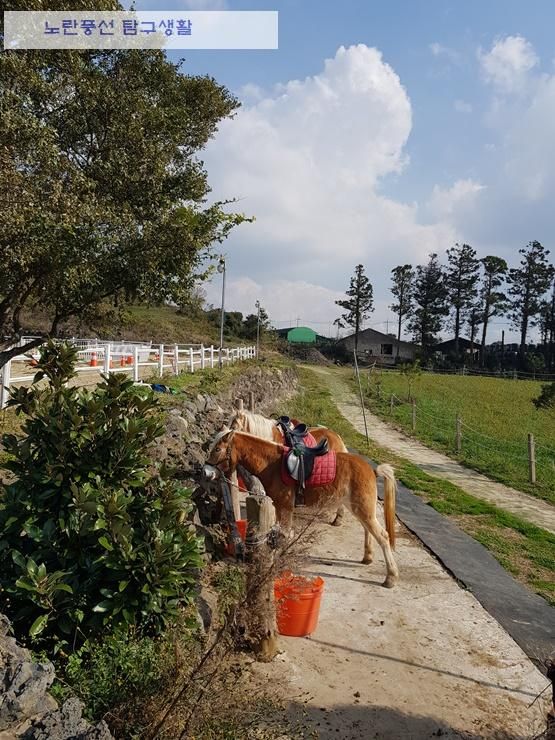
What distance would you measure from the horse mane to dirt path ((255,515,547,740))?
6.03 feet

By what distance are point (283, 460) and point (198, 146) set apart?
10151 millimetres

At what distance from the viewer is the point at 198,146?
41.3 ft

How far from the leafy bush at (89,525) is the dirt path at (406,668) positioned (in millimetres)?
1318

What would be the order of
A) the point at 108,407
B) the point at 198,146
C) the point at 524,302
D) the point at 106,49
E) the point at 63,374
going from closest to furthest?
the point at 108,407, the point at 63,374, the point at 106,49, the point at 198,146, the point at 524,302

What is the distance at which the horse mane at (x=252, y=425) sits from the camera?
6.43m

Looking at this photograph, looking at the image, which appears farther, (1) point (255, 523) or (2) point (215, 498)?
(2) point (215, 498)

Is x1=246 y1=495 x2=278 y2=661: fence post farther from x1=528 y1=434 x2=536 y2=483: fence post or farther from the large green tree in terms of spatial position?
x1=528 y1=434 x2=536 y2=483: fence post

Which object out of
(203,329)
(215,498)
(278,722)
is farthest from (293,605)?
(203,329)

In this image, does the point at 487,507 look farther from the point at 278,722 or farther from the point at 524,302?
the point at 524,302

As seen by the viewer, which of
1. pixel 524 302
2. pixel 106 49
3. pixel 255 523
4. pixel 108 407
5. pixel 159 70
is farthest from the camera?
pixel 524 302

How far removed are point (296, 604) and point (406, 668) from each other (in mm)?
1012

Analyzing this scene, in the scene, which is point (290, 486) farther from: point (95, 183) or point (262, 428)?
point (95, 183)

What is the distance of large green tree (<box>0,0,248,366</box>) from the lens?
23.4 feet

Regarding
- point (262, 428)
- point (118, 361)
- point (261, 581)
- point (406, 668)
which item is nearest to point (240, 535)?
point (261, 581)
